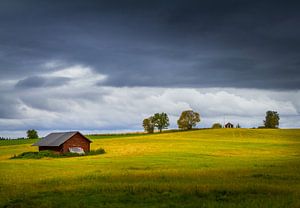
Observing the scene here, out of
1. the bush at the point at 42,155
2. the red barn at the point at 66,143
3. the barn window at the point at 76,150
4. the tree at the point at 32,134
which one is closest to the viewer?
the bush at the point at 42,155

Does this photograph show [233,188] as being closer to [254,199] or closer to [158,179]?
[254,199]

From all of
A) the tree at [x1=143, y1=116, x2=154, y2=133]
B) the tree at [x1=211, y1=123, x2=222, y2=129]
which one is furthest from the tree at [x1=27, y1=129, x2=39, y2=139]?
the tree at [x1=211, y1=123, x2=222, y2=129]

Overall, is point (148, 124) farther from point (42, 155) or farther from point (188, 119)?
point (42, 155)

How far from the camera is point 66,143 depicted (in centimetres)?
8912

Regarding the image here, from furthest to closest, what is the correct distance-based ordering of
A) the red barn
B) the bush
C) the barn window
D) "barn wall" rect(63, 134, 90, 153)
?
the barn window
"barn wall" rect(63, 134, 90, 153)
the red barn
the bush

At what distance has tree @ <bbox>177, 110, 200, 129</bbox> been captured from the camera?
17862 centimetres

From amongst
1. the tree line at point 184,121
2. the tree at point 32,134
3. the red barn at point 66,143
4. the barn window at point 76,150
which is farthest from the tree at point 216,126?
the barn window at point 76,150

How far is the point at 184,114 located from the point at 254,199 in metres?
160

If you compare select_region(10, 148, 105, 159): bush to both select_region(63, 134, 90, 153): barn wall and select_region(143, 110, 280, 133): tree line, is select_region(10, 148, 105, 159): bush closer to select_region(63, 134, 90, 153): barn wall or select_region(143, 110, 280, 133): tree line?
select_region(63, 134, 90, 153): barn wall

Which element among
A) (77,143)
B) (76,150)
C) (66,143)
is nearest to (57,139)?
(66,143)

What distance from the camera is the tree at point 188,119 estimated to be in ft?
586

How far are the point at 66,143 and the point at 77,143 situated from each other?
2.94 m

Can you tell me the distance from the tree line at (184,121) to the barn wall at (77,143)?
295 ft

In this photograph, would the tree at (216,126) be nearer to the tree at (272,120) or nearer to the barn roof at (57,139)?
the tree at (272,120)
